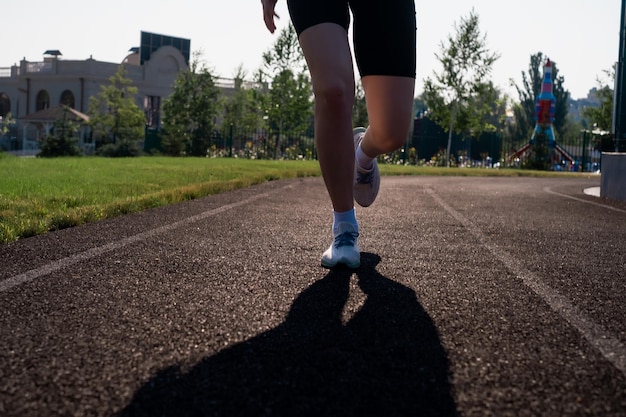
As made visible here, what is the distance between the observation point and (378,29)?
3578mm

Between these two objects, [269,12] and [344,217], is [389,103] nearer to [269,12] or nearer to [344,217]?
[344,217]

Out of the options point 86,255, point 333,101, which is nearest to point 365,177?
point 333,101

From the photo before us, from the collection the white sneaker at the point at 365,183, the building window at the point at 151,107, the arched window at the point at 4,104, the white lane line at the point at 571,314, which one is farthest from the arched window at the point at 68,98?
the white lane line at the point at 571,314

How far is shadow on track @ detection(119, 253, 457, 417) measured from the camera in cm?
170

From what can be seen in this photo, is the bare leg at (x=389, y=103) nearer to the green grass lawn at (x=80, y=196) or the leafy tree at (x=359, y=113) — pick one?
the green grass lawn at (x=80, y=196)

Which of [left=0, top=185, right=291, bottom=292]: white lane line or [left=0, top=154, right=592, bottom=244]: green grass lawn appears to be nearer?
[left=0, top=185, right=291, bottom=292]: white lane line

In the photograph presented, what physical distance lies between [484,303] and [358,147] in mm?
1786

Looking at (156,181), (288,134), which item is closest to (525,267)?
(156,181)

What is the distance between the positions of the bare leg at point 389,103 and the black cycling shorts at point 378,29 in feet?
0.15

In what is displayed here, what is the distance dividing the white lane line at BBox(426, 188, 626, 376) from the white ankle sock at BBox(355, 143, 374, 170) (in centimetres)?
97

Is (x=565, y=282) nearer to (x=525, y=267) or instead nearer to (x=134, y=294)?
(x=525, y=267)

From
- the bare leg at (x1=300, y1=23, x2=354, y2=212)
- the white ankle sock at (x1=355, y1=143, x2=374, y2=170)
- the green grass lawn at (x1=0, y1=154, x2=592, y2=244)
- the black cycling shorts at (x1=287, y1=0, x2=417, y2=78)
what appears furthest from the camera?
the green grass lawn at (x1=0, y1=154, x2=592, y2=244)

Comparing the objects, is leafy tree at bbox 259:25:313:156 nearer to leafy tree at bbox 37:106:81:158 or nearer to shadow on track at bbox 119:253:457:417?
leafy tree at bbox 37:106:81:158

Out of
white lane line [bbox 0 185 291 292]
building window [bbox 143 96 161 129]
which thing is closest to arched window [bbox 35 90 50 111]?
building window [bbox 143 96 161 129]
